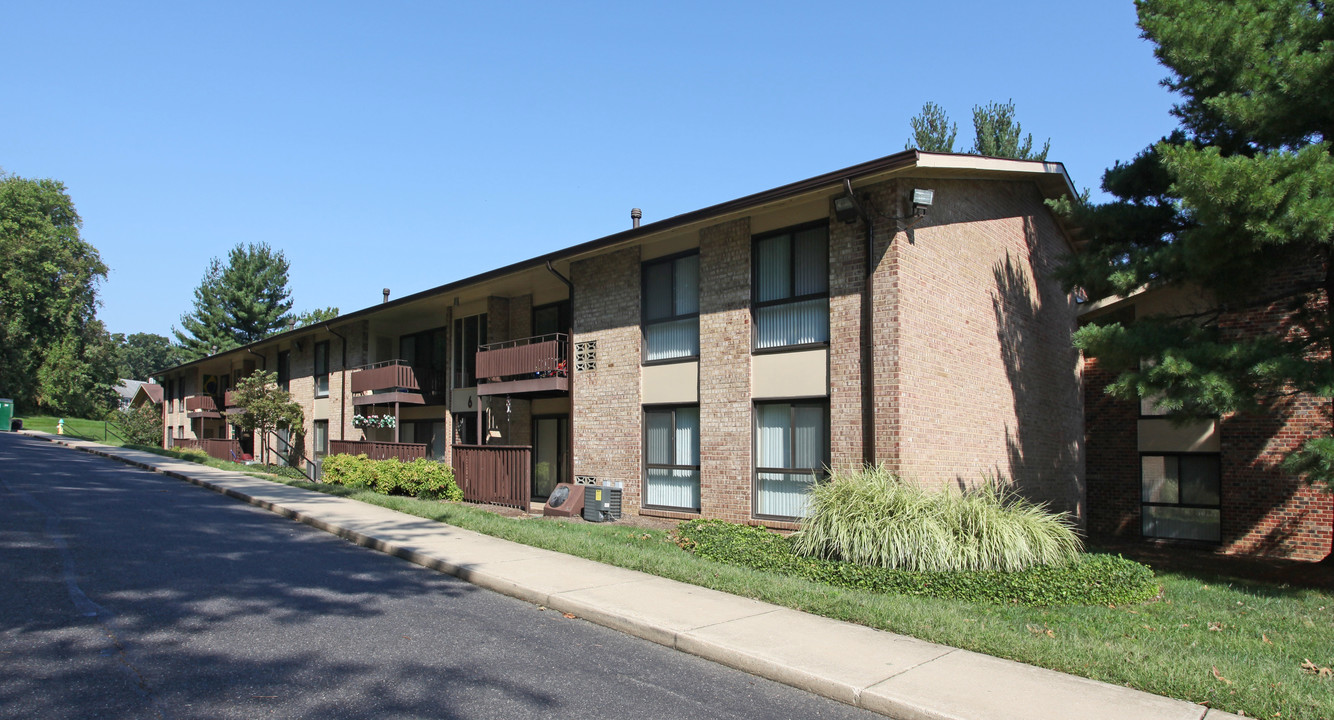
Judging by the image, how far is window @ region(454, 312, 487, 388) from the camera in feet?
71.5

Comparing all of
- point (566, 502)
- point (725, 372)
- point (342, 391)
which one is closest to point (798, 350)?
point (725, 372)

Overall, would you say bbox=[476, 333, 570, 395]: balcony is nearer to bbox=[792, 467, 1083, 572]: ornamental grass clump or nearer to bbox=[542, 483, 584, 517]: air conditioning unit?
bbox=[542, 483, 584, 517]: air conditioning unit

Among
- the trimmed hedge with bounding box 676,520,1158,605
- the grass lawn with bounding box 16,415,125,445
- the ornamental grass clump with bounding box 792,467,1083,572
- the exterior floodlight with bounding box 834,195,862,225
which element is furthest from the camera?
the grass lawn with bounding box 16,415,125,445

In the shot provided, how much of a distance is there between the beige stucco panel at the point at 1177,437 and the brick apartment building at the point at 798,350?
143 centimetres

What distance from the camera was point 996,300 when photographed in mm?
15203

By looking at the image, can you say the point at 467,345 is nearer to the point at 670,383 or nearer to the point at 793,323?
the point at 670,383

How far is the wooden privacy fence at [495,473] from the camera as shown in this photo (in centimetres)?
1686

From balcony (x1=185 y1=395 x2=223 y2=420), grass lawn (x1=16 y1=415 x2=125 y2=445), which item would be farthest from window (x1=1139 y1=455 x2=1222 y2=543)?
grass lawn (x1=16 y1=415 x2=125 y2=445)

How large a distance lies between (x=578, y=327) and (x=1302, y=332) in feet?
43.9

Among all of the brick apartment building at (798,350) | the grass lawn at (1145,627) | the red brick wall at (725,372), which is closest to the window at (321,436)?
the brick apartment building at (798,350)

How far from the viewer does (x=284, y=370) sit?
108ft

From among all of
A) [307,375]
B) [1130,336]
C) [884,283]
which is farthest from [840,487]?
[307,375]

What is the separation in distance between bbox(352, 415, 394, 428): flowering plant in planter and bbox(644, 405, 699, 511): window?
476 inches

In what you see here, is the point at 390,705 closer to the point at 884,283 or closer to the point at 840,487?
the point at 840,487
